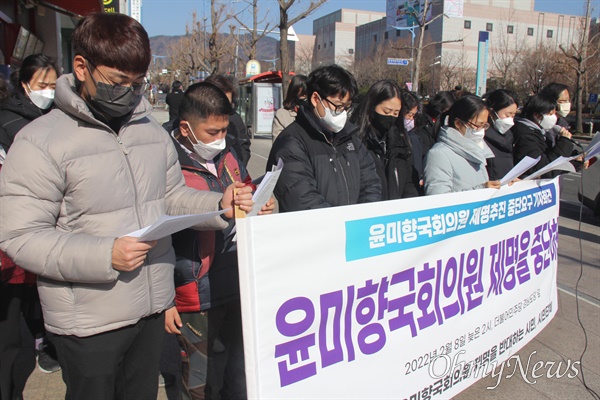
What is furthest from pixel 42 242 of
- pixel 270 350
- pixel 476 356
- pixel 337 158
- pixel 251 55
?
pixel 251 55

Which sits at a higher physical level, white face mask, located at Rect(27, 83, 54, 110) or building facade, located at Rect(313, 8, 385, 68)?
building facade, located at Rect(313, 8, 385, 68)

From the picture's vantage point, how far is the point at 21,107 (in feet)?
10.3

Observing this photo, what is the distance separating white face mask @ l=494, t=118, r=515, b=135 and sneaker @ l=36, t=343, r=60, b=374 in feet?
12.6

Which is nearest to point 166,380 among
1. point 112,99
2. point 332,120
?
point 332,120

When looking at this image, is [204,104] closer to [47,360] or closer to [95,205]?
[95,205]

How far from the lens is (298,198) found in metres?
2.66

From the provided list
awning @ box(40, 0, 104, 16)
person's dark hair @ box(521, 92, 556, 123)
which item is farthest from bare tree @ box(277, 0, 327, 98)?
person's dark hair @ box(521, 92, 556, 123)

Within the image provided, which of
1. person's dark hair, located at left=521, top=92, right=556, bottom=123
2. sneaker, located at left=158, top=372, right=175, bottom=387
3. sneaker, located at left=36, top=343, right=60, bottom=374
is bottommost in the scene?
sneaker, located at left=158, top=372, right=175, bottom=387

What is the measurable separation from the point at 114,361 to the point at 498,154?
349cm

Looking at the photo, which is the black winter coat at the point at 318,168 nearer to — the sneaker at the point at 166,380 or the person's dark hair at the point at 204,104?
the person's dark hair at the point at 204,104

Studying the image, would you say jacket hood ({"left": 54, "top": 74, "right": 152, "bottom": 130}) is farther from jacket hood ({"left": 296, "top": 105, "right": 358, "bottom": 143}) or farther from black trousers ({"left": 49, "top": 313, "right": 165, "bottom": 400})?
jacket hood ({"left": 296, "top": 105, "right": 358, "bottom": 143})

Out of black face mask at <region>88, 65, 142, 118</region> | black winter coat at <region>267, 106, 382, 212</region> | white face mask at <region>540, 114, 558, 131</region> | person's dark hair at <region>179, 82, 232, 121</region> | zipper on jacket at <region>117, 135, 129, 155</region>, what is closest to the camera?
black face mask at <region>88, 65, 142, 118</region>

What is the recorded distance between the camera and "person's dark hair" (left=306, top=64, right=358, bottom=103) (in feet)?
9.38

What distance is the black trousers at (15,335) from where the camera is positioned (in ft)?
8.08
